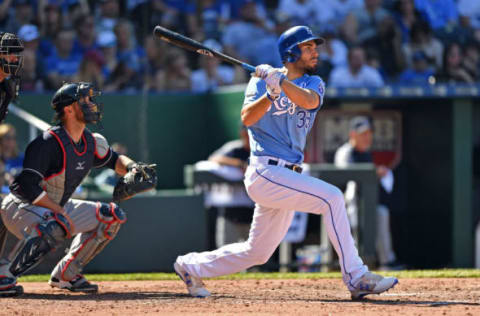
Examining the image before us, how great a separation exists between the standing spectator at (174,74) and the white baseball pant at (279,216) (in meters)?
5.96

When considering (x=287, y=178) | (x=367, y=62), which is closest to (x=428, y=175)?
(x=367, y=62)

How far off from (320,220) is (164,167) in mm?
2224

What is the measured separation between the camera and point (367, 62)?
39.1ft

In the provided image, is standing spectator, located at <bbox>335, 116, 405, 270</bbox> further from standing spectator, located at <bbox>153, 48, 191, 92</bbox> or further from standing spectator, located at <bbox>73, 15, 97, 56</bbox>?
standing spectator, located at <bbox>73, 15, 97, 56</bbox>

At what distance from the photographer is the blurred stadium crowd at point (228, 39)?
1063cm

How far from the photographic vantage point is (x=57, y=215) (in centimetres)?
536

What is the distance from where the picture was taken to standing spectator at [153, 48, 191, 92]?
11.1m

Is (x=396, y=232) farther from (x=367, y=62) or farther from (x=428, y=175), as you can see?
(x=367, y=62)

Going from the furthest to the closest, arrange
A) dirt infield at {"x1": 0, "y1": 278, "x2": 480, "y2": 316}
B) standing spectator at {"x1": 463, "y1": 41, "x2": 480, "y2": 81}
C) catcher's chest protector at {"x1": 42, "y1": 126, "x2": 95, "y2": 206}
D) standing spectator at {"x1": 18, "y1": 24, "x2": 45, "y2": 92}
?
standing spectator at {"x1": 463, "y1": 41, "x2": 480, "y2": 81}
standing spectator at {"x1": 18, "y1": 24, "x2": 45, "y2": 92}
catcher's chest protector at {"x1": 42, "y1": 126, "x2": 95, "y2": 206}
dirt infield at {"x1": 0, "y1": 278, "x2": 480, "y2": 316}

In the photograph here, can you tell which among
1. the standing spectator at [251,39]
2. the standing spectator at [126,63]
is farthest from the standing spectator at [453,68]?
the standing spectator at [126,63]

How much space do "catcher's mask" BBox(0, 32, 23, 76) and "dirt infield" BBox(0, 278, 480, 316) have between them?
4.73 feet

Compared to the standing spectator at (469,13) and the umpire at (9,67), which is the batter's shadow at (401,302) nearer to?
the umpire at (9,67)

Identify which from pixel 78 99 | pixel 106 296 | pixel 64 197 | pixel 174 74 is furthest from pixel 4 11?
pixel 106 296

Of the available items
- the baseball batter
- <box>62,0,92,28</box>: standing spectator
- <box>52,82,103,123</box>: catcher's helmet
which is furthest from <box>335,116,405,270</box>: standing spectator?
<box>52,82,103,123</box>: catcher's helmet
